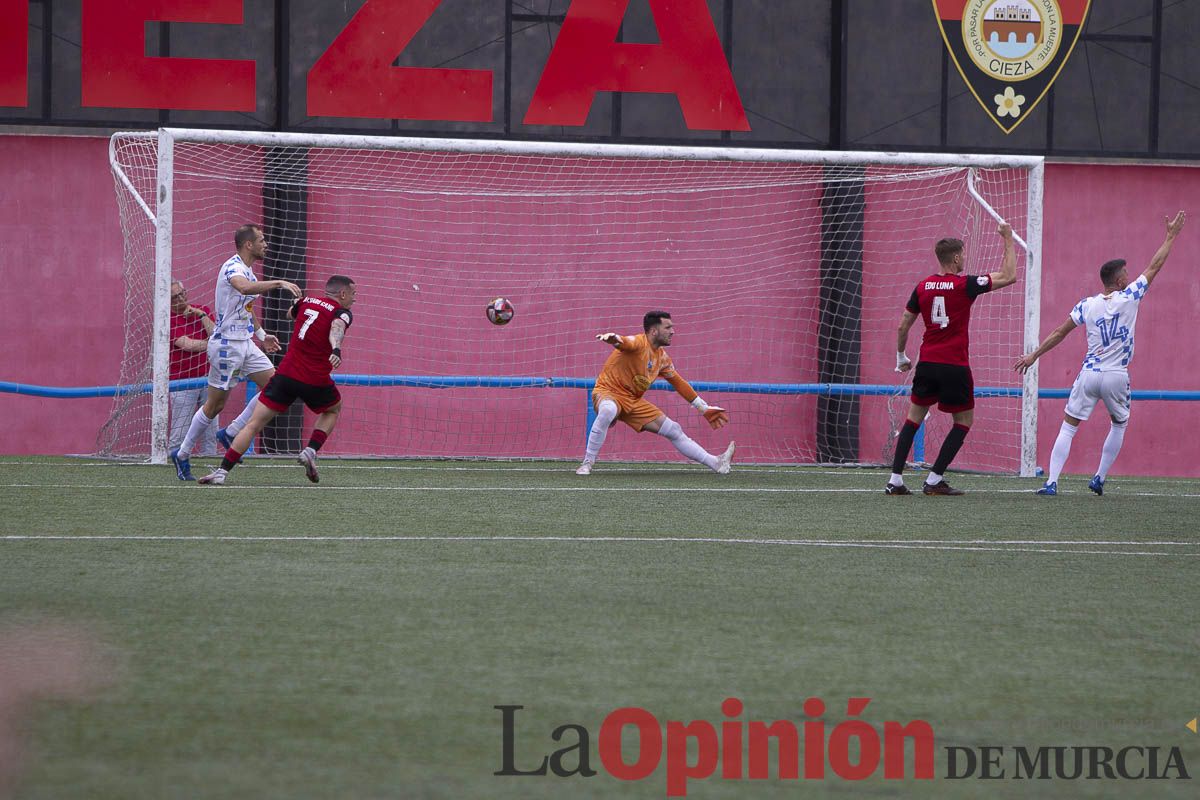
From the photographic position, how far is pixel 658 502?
8680mm

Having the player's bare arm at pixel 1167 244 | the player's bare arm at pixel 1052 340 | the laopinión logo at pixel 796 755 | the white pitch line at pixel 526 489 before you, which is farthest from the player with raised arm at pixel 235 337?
the laopinión logo at pixel 796 755

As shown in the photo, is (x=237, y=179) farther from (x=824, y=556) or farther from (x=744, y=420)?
(x=824, y=556)

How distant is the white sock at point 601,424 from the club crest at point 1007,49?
22.3 ft

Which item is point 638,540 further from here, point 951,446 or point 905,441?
point 951,446

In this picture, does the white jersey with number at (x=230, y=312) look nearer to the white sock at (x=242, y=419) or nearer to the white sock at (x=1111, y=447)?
the white sock at (x=242, y=419)

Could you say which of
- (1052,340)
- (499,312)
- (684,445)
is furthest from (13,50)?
(1052,340)

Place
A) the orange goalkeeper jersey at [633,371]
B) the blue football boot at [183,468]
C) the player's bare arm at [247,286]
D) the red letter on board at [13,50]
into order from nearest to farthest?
1. the blue football boot at [183,468]
2. the player's bare arm at [247,286]
3. the orange goalkeeper jersey at [633,371]
4. the red letter on board at [13,50]

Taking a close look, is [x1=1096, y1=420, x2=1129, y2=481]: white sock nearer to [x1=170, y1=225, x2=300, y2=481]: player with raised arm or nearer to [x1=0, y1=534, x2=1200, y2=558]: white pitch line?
[x1=0, y1=534, x2=1200, y2=558]: white pitch line

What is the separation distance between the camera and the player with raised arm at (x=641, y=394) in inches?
443

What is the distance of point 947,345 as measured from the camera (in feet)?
30.1

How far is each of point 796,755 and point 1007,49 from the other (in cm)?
1411

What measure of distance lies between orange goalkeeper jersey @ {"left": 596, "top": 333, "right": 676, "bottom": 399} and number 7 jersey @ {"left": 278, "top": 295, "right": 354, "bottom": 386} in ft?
10.2

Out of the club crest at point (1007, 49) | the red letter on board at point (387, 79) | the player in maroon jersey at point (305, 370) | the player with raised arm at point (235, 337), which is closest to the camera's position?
the player in maroon jersey at point (305, 370)

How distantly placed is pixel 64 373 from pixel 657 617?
465 inches
